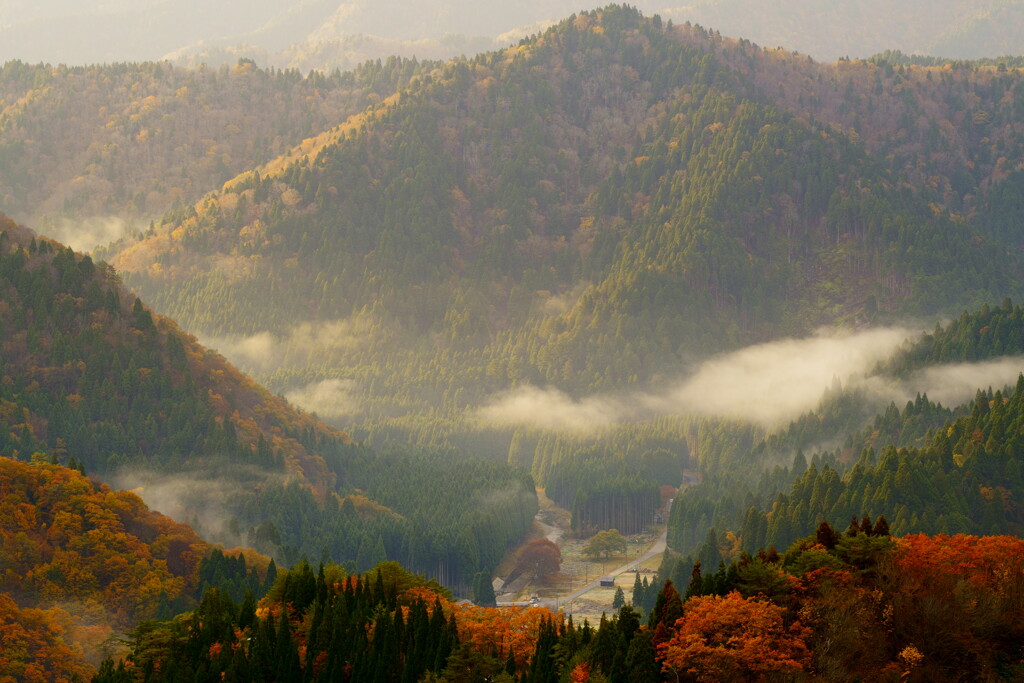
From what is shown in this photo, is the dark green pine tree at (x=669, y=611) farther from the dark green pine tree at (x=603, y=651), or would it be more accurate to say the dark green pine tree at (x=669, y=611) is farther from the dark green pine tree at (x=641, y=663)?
the dark green pine tree at (x=603, y=651)

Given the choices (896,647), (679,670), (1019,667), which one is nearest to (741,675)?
(679,670)

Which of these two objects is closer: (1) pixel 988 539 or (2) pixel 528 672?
(2) pixel 528 672

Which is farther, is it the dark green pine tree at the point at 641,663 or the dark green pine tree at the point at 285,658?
the dark green pine tree at the point at 285,658

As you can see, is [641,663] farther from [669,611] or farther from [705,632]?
[705,632]

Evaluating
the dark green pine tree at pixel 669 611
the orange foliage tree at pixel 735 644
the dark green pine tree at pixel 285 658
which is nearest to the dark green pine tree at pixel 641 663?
the orange foliage tree at pixel 735 644

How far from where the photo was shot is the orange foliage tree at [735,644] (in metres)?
160

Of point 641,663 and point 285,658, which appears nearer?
point 641,663

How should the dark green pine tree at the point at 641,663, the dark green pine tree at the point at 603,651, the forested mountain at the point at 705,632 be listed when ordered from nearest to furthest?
the forested mountain at the point at 705,632 → the dark green pine tree at the point at 641,663 → the dark green pine tree at the point at 603,651

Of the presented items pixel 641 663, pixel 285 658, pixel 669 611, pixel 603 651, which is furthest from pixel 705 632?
pixel 285 658

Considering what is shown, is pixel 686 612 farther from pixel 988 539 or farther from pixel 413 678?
pixel 988 539

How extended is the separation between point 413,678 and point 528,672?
44.0ft

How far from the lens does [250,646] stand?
178625 mm

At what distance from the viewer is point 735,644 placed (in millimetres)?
161875

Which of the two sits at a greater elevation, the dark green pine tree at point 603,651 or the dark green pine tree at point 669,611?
the dark green pine tree at point 669,611
